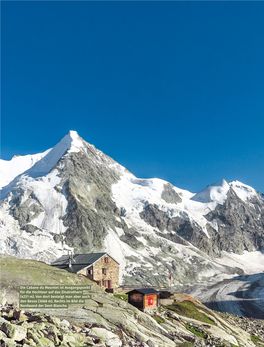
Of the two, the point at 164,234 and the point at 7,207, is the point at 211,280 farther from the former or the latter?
the point at 7,207

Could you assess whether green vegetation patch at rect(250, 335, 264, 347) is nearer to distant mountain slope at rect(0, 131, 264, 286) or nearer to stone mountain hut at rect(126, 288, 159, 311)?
stone mountain hut at rect(126, 288, 159, 311)

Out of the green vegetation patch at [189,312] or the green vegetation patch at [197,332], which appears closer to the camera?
the green vegetation patch at [197,332]

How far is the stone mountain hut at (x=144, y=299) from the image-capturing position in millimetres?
37375

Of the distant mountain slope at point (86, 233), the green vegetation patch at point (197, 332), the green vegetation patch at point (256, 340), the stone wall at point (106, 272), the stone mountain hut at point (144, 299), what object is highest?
the distant mountain slope at point (86, 233)

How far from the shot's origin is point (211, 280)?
470 feet

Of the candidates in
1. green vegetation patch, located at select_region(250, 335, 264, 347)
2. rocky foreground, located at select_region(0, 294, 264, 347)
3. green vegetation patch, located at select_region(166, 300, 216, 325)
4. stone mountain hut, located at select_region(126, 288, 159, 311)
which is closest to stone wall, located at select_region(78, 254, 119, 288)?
green vegetation patch, located at select_region(166, 300, 216, 325)

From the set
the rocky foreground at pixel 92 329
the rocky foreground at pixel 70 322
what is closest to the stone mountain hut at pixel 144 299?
the rocky foreground at pixel 92 329

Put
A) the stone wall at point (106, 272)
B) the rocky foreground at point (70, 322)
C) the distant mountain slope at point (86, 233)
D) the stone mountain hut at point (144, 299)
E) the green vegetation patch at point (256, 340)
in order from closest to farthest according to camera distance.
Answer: the rocky foreground at point (70, 322), the stone mountain hut at point (144, 299), the green vegetation patch at point (256, 340), the stone wall at point (106, 272), the distant mountain slope at point (86, 233)

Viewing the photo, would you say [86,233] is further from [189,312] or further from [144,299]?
[144,299]

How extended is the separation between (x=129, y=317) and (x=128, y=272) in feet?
352

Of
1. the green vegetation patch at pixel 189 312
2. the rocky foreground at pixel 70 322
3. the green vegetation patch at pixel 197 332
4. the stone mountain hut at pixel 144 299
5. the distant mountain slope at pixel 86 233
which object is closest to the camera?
the rocky foreground at pixel 70 322

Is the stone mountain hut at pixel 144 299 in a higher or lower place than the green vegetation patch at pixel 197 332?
higher

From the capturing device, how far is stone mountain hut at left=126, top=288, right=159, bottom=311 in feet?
123

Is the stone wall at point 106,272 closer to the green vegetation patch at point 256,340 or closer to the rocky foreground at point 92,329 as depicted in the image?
the rocky foreground at point 92,329
